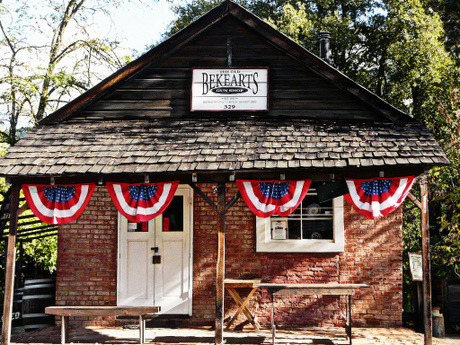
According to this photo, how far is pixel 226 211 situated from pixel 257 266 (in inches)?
49.9

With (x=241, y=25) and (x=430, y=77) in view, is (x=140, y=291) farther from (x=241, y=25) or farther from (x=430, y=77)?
(x=430, y=77)

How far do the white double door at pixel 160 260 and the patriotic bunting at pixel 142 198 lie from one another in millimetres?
1545

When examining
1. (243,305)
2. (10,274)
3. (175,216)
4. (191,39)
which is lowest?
(243,305)

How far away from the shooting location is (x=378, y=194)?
328 inches

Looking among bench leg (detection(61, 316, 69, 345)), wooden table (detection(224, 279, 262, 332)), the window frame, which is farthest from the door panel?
the window frame

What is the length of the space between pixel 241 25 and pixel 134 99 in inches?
106

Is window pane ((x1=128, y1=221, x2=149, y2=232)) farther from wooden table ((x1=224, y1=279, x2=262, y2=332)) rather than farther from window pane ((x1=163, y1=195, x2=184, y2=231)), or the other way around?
wooden table ((x1=224, y1=279, x2=262, y2=332))

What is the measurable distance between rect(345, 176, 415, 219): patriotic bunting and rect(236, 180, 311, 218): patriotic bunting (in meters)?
0.81

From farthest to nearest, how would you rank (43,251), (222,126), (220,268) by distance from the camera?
(43,251) → (222,126) → (220,268)

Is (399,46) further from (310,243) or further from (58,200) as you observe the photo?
(58,200)

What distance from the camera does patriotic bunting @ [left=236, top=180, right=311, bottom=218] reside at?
27.5ft

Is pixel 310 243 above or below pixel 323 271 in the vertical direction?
above

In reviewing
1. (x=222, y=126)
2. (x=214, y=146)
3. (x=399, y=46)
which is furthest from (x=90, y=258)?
(x=399, y=46)

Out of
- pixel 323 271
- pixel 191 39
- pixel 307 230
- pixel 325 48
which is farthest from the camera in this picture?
pixel 325 48
